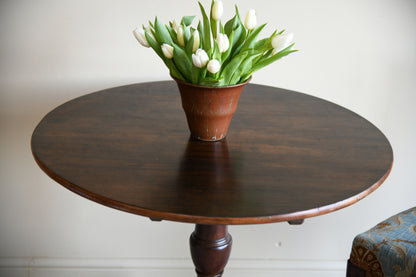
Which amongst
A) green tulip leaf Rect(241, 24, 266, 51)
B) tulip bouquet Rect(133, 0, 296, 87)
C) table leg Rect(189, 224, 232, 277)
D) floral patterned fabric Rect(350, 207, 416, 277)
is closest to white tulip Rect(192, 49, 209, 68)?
tulip bouquet Rect(133, 0, 296, 87)

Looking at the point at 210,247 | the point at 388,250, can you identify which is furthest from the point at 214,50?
the point at 388,250

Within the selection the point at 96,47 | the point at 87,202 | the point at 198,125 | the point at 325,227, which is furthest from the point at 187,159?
the point at 325,227

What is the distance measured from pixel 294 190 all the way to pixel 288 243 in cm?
97

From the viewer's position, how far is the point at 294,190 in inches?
34.0

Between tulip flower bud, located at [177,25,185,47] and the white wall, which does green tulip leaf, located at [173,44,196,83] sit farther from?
the white wall

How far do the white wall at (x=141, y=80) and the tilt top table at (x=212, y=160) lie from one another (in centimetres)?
27

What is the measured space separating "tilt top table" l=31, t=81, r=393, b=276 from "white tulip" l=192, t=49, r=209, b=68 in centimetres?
19

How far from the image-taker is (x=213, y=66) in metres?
0.92

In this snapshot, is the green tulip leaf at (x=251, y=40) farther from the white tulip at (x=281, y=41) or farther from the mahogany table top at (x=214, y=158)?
the mahogany table top at (x=214, y=158)

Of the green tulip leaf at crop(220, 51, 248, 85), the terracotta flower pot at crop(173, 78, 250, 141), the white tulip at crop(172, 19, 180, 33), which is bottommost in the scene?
the terracotta flower pot at crop(173, 78, 250, 141)

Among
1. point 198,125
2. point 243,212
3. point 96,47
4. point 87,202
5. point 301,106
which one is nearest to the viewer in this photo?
point 243,212

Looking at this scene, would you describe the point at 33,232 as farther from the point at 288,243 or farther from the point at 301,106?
the point at 301,106

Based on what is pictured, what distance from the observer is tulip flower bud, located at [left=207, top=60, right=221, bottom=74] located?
92cm

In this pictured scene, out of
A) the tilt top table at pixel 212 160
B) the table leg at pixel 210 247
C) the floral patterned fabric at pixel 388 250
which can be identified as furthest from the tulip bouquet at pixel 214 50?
the floral patterned fabric at pixel 388 250
